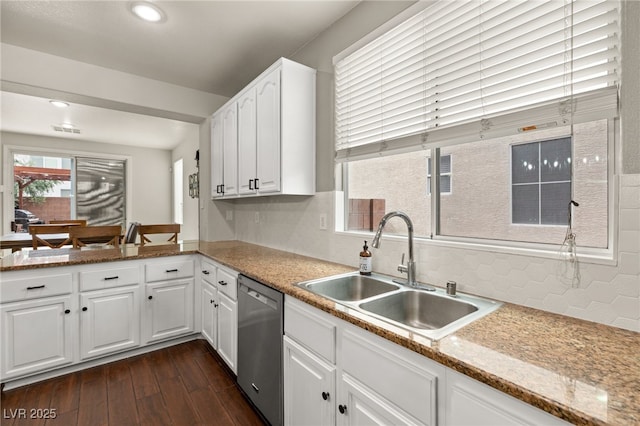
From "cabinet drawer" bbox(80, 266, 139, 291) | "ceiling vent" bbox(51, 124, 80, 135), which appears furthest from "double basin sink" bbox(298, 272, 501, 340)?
"ceiling vent" bbox(51, 124, 80, 135)

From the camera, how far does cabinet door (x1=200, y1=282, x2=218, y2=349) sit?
7.90ft

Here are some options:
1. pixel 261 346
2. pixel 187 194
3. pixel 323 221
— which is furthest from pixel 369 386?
pixel 187 194

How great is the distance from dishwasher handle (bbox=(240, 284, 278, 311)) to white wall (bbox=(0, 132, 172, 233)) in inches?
221

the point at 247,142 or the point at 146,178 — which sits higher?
the point at 146,178

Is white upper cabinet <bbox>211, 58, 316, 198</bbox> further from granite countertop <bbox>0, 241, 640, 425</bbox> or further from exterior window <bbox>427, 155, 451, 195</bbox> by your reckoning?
granite countertop <bbox>0, 241, 640, 425</bbox>

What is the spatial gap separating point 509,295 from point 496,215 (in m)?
0.40

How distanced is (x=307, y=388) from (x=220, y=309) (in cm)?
114

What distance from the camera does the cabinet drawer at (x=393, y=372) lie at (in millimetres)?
927

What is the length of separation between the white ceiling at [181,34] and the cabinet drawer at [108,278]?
70.6 inches

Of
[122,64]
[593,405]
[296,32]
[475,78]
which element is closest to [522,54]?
[475,78]

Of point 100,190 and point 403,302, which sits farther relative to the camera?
point 100,190

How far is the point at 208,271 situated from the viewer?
8.39 ft

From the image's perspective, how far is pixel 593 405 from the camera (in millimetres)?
638

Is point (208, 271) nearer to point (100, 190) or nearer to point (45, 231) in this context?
point (45, 231)
